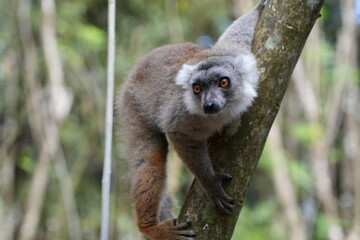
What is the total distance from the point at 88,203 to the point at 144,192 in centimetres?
607

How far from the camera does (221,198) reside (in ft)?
10.6

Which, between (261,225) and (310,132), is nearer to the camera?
(310,132)

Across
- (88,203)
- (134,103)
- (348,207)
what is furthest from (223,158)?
(348,207)

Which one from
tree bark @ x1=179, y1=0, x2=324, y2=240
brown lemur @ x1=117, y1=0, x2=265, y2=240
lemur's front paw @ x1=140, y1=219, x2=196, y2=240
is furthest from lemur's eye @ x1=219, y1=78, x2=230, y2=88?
lemur's front paw @ x1=140, y1=219, x2=196, y2=240

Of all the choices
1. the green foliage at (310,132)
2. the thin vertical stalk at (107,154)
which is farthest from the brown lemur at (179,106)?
the green foliage at (310,132)

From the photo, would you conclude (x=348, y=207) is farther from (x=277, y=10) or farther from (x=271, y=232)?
(x=277, y=10)

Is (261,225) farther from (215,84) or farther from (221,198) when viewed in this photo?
(221,198)

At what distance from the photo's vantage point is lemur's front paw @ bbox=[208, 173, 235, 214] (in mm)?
3205

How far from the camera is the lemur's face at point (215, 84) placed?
400 centimetres

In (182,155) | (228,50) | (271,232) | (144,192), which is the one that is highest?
(228,50)

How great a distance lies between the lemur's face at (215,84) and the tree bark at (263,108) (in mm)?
614

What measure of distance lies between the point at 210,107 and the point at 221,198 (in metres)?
0.98

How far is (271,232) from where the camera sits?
30.8 feet

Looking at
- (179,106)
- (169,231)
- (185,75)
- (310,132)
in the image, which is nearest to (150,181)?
(169,231)
